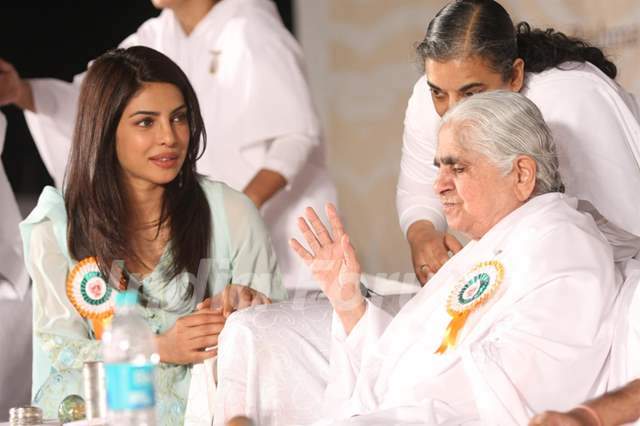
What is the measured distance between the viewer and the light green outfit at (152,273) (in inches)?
148

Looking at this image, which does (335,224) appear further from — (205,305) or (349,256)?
(205,305)

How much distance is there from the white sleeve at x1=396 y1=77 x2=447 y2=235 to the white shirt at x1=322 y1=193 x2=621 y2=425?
0.74m

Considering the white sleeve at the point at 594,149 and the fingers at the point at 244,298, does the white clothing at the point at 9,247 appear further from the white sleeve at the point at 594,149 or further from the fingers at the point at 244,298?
the white sleeve at the point at 594,149

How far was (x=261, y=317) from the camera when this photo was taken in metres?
3.43

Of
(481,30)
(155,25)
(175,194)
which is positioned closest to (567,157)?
(481,30)

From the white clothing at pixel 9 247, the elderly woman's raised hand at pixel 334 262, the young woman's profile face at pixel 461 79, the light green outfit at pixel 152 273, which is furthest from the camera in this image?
the white clothing at pixel 9 247

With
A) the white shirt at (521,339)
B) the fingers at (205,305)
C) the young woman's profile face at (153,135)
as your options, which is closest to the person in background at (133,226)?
the young woman's profile face at (153,135)

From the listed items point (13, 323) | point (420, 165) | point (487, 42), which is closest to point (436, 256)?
point (420, 165)

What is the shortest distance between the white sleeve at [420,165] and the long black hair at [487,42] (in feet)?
1.07

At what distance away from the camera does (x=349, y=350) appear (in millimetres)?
3238

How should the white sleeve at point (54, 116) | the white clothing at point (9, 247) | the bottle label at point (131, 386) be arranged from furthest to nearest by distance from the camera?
1. the white sleeve at point (54, 116)
2. the white clothing at point (9, 247)
3. the bottle label at point (131, 386)

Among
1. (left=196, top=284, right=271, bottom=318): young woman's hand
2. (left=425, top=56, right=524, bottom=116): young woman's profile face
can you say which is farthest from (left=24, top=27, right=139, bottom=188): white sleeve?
(left=425, top=56, right=524, bottom=116): young woman's profile face

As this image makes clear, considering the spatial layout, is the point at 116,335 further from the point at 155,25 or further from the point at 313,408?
the point at 155,25

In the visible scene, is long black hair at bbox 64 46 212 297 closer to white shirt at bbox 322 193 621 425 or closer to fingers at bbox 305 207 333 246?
fingers at bbox 305 207 333 246
